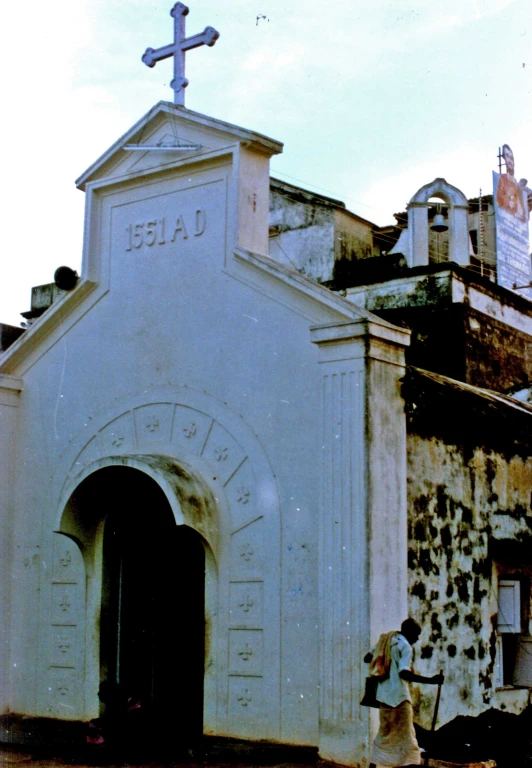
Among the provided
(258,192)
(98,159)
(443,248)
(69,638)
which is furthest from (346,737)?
(443,248)

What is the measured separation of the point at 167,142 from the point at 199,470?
3.68 m

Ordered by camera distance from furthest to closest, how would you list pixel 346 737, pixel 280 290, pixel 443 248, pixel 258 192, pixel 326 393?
pixel 443 248, pixel 258 192, pixel 280 290, pixel 326 393, pixel 346 737

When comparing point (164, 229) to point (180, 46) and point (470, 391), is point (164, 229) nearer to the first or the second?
point (180, 46)

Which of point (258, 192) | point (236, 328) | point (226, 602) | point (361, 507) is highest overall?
point (258, 192)

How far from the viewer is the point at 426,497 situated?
32.9ft

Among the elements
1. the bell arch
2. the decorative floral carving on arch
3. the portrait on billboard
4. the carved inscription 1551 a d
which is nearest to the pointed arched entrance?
the decorative floral carving on arch

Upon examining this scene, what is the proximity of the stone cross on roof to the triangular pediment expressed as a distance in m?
0.32

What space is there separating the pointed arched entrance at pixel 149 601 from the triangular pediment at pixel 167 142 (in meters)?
3.47

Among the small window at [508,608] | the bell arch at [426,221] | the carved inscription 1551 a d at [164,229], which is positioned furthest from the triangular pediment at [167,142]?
the bell arch at [426,221]

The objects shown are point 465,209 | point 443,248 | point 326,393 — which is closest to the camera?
point 326,393

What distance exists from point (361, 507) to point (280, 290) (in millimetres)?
2314

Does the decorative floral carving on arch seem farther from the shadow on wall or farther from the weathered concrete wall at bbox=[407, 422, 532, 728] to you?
the shadow on wall

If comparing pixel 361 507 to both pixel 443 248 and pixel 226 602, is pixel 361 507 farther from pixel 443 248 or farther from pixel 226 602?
pixel 443 248

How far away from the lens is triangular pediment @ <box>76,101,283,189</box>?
35.9 ft
